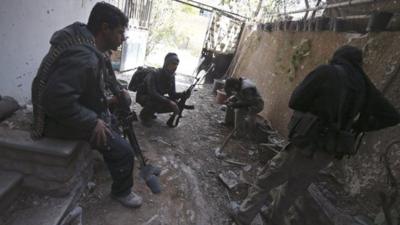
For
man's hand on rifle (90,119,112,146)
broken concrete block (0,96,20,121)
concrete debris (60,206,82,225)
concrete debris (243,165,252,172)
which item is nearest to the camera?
man's hand on rifle (90,119,112,146)

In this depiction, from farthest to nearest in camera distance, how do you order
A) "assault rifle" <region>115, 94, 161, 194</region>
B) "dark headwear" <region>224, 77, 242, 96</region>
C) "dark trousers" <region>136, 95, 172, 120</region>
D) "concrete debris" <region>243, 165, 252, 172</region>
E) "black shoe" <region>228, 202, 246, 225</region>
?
"dark headwear" <region>224, 77, 242, 96</region> → "dark trousers" <region>136, 95, 172, 120</region> → "concrete debris" <region>243, 165, 252, 172</region> → "black shoe" <region>228, 202, 246, 225</region> → "assault rifle" <region>115, 94, 161, 194</region>

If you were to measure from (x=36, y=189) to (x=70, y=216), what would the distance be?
1.32ft

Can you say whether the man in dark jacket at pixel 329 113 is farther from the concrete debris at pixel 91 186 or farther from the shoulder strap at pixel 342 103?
the concrete debris at pixel 91 186

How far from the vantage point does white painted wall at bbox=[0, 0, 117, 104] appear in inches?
105

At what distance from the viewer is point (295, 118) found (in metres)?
2.54

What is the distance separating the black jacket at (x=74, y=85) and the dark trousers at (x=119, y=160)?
254 millimetres

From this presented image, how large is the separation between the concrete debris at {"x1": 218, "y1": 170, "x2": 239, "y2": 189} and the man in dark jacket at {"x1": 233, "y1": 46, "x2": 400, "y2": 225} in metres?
1.08

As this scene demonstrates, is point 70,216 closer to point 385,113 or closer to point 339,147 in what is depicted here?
point 339,147

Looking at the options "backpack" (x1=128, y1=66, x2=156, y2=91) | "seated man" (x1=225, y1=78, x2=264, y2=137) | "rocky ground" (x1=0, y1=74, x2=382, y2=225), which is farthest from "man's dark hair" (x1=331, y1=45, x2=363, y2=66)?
"backpack" (x1=128, y1=66, x2=156, y2=91)

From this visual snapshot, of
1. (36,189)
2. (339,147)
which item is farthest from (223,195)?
(36,189)

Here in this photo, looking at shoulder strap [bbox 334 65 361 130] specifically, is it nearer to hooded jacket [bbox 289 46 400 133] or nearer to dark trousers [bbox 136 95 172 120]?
hooded jacket [bbox 289 46 400 133]

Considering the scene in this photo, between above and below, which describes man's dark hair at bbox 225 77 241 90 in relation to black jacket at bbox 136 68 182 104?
above

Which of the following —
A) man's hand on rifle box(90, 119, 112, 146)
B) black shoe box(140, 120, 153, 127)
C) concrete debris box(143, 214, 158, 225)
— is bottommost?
black shoe box(140, 120, 153, 127)

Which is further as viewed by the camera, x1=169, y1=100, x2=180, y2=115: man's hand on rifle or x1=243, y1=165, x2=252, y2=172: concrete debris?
x1=169, y1=100, x2=180, y2=115: man's hand on rifle
